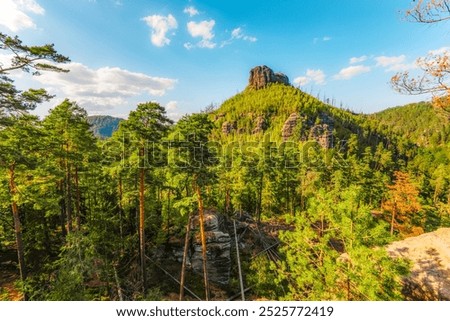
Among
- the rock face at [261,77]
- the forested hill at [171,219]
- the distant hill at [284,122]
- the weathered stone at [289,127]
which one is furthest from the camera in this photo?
the rock face at [261,77]

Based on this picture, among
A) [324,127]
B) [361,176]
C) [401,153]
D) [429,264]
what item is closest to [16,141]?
[429,264]

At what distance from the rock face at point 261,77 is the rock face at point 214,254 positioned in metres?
144

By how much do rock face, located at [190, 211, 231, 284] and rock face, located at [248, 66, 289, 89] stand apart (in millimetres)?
144379

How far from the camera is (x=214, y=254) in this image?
20.0 meters

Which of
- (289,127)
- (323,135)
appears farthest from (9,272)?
(323,135)

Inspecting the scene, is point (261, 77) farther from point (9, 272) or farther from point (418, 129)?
point (9, 272)

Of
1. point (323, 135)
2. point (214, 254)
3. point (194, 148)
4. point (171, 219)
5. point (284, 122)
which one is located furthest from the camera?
point (284, 122)

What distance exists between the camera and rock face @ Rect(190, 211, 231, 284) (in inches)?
781

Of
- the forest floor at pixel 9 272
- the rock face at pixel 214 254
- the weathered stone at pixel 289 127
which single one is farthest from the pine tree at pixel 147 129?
the weathered stone at pixel 289 127

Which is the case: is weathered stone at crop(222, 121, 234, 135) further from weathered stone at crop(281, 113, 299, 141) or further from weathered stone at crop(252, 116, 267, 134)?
weathered stone at crop(281, 113, 299, 141)

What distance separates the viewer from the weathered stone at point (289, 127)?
100750 mm

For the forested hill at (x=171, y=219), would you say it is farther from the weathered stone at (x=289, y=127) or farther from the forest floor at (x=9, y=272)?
the weathered stone at (x=289, y=127)

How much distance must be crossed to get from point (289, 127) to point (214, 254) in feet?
294
